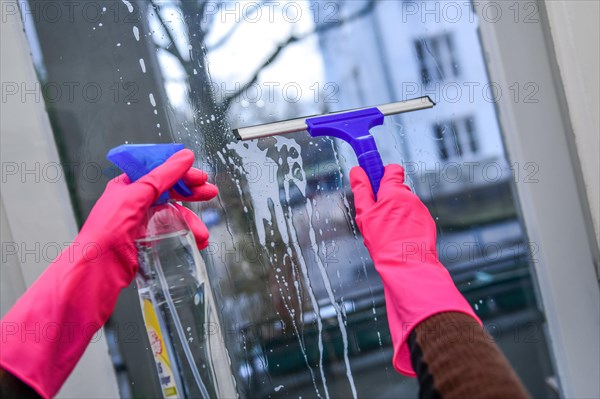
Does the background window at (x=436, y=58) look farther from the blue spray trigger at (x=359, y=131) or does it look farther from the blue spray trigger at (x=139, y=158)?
the blue spray trigger at (x=139, y=158)

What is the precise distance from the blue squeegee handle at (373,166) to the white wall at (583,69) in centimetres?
32

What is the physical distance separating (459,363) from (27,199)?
62 cm

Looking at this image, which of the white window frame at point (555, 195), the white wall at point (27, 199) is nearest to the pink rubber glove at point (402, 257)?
the white window frame at point (555, 195)

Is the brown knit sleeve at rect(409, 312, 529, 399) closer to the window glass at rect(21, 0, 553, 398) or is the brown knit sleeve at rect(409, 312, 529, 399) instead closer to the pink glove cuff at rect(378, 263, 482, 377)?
the pink glove cuff at rect(378, 263, 482, 377)

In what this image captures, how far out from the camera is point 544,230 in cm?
88

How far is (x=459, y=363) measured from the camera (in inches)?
22.6

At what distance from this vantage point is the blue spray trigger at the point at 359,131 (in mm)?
764

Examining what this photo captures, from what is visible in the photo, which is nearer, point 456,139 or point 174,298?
point 174,298

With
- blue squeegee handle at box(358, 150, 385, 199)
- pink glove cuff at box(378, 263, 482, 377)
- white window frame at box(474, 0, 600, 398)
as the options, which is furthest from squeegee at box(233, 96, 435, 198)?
white window frame at box(474, 0, 600, 398)

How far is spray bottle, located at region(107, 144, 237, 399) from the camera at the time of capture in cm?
65

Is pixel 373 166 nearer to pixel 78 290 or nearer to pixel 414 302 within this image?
pixel 414 302

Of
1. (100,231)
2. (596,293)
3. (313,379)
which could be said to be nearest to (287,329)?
(313,379)

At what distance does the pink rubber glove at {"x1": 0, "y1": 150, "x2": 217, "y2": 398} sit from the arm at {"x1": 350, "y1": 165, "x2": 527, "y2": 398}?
262 millimetres

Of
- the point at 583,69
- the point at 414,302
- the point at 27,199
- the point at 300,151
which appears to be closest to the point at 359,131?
the point at 300,151
